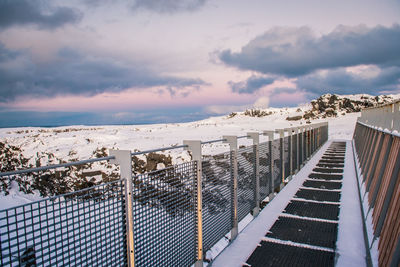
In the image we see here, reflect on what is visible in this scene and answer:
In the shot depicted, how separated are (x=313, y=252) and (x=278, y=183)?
12.3 ft

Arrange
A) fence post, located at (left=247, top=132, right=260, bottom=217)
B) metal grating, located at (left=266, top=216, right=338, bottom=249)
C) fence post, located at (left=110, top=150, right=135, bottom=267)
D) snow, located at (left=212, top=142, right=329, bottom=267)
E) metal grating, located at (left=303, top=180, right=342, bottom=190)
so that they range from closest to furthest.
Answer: fence post, located at (left=110, top=150, right=135, bottom=267) → snow, located at (left=212, top=142, right=329, bottom=267) → metal grating, located at (left=266, top=216, right=338, bottom=249) → fence post, located at (left=247, top=132, right=260, bottom=217) → metal grating, located at (left=303, top=180, right=342, bottom=190)

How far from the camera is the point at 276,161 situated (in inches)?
295

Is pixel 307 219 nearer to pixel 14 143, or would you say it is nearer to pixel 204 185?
pixel 204 185

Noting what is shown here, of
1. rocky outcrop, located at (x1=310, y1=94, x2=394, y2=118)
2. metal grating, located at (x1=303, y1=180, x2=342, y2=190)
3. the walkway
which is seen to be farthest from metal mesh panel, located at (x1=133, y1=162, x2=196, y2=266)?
rocky outcrop, located at (x1=310, y1=94, x2=394, y2=118)

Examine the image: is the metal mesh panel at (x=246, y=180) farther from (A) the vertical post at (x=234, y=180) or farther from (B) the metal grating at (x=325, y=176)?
(B) the metal grating at (x=325, y=176)

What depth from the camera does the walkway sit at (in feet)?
12.8

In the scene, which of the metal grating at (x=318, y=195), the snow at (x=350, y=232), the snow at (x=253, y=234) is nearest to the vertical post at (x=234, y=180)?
the snow at (x=253, y=234)

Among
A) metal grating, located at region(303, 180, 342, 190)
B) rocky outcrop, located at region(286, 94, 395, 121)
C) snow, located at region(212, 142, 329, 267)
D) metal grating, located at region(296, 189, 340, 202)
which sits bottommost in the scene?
snow, located at region(212, 142, 329, 267)

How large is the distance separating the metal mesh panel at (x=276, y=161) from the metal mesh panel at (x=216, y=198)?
116 inches

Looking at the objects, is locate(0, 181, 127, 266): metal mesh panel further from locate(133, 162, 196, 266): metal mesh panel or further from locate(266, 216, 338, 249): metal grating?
locate(266, 216, 338, 249): metal grating

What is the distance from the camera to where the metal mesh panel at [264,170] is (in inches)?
244

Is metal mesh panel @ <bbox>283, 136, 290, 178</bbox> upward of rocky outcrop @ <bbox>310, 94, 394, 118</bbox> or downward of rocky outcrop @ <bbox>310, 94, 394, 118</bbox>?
downward

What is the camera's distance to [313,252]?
405 centimetres

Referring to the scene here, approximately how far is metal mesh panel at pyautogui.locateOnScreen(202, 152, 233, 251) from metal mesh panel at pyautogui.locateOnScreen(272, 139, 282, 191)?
295 cm
